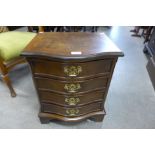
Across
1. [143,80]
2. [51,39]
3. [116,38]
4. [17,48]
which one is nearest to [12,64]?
[17,48]

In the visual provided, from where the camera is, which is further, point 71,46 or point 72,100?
point 72,100

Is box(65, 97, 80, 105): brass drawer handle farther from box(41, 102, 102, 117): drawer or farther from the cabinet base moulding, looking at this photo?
the cabinet base moulding

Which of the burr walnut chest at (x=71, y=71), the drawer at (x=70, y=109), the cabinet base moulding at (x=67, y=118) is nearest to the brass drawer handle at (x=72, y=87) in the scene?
the burr walnut chest at (x=71, y=71)

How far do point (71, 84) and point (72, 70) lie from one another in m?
0.11

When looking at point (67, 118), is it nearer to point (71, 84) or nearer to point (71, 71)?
point (71, 84)

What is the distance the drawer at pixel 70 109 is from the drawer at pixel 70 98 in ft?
0.15

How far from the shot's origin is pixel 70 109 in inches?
41.5

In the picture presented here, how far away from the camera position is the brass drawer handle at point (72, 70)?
2.56 feet

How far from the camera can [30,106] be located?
1.38m

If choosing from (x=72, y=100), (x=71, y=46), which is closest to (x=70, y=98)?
(x=72, y=100)

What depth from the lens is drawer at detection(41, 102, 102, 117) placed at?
3.47 feet

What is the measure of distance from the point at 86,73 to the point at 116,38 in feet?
8.35

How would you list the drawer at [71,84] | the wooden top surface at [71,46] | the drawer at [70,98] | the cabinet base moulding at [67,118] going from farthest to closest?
the cabinet base moulding at [67,118]
the drawer at [70,98]
the drawer at [71,84]
the wooden top surface at [71,46]

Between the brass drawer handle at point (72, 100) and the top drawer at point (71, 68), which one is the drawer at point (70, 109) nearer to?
the brass drawer handle at point (72, 100)
